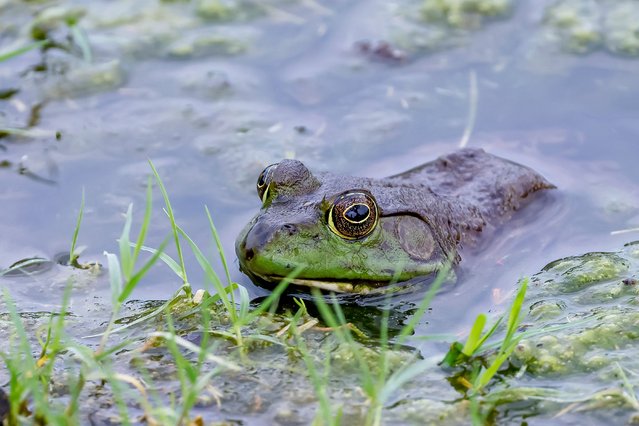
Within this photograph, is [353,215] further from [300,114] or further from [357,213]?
[300,114]

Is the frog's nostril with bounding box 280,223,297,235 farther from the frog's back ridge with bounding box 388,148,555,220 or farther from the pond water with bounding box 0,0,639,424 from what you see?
the frog's back ridge with bounding box 388,148,555,220

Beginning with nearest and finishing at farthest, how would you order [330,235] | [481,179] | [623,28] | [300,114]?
[330,235]
[481,179]
[300,114]
[623,28]

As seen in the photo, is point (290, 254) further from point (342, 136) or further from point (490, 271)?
point (342, 136)

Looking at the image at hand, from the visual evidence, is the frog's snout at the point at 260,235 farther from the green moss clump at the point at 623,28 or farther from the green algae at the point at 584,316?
the green moss clump at the point at 623,28

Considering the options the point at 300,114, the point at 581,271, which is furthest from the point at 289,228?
the point at 300,114

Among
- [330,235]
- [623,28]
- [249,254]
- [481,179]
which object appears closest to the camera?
[249,254]

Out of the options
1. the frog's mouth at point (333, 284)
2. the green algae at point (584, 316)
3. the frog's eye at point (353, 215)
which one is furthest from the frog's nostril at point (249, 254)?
the green algae at point (584, 316)

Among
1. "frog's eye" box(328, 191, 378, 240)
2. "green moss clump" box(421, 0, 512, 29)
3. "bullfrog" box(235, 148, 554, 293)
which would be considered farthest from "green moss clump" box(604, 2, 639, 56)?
"frog's eye" box(328, 191, 378, 240)
